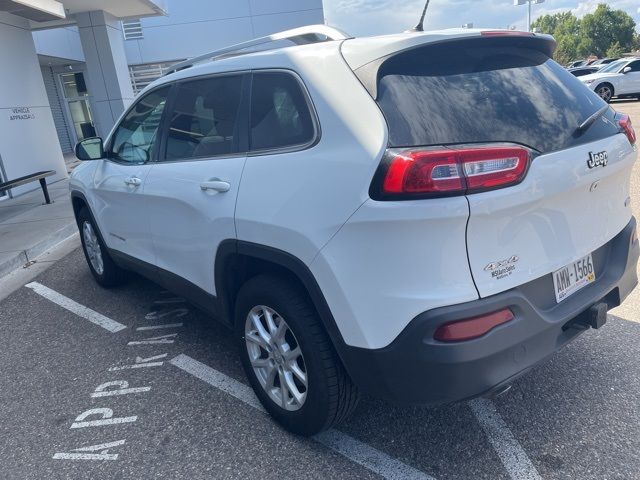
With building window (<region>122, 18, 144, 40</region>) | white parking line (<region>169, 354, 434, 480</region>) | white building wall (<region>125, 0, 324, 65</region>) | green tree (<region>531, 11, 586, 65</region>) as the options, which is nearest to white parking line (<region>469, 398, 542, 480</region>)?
white parking line (<region>169, 354, 434, 480</region>)

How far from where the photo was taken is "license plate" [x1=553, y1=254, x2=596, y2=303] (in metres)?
2.19

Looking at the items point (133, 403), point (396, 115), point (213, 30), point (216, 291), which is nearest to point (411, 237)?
point (396, 115)

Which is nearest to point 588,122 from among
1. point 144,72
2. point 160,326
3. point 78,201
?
point 160,326

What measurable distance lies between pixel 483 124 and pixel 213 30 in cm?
2267

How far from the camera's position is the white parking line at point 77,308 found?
4176mm

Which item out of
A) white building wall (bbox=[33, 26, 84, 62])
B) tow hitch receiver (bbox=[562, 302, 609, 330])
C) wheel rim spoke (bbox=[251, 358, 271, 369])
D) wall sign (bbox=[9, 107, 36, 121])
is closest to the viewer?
tow hitch receiver (bbox=[562, 302, 609, 330])

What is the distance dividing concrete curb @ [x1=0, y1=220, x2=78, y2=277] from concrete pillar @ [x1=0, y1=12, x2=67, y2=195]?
12.9ft

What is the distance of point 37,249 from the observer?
21.6ft

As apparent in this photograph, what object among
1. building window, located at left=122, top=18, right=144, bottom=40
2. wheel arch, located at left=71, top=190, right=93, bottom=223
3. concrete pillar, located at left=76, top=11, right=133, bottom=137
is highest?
building window, located at left=122, top=18, right=144, bottom=40

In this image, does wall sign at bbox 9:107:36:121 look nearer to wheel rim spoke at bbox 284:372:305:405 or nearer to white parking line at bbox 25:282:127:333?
white parking line at bbox 25:282:127:333

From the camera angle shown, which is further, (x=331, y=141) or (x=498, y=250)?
(x=331, y=141)

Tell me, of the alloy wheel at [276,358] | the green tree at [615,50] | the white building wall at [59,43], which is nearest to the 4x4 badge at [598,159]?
the alloy wheel at [276,358]

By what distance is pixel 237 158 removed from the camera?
2662mm

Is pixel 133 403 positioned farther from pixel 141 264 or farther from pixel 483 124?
pixel 483 124
